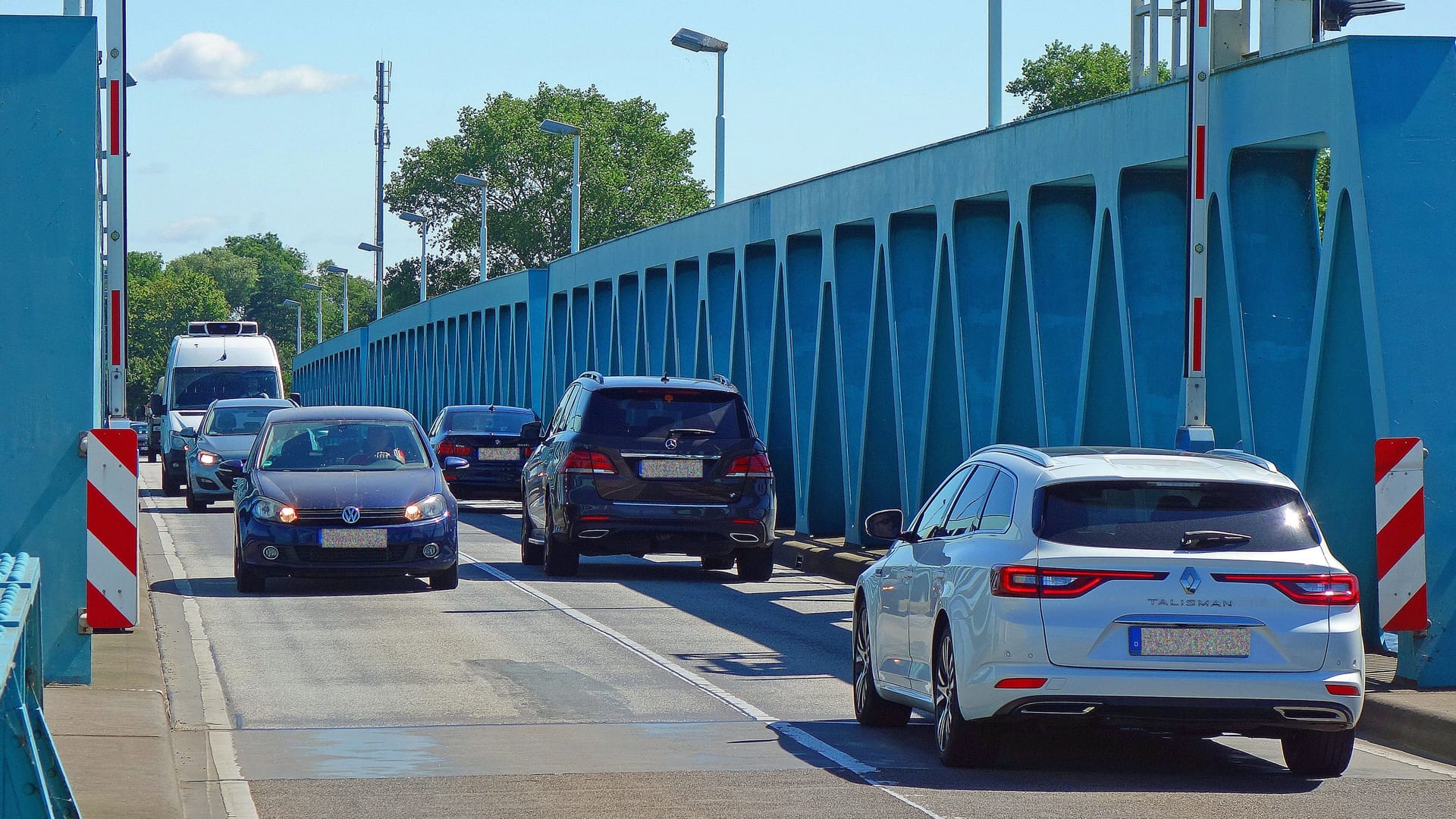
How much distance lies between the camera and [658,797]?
25.8ft

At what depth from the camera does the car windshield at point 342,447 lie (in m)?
16.9

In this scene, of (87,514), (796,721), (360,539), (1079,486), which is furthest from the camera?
(360,539)

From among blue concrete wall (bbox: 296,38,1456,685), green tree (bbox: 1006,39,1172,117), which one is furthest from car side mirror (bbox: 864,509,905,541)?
green tree (bbox: 1006,39,1172,117)

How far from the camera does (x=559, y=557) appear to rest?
18188mm

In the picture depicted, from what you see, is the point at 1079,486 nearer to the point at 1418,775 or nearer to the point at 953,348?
the point at 1418,775

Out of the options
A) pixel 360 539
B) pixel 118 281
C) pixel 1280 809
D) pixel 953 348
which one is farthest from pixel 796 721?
pixel 953 348

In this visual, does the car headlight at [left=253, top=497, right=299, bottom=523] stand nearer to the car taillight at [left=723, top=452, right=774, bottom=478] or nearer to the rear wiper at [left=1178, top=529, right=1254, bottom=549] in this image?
the car taillight at [left=723, top=452, right=774, bottom=478]

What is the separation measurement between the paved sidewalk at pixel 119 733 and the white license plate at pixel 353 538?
3.95 meters

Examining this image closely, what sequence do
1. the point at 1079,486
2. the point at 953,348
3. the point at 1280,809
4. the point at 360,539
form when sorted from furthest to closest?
the point at 953,348 < the point at 360,539 < the point at 1079,486 < the point at 1280,809

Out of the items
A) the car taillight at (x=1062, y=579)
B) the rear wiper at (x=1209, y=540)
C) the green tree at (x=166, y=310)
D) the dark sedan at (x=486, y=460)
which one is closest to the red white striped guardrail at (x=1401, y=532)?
the rear wiper at (x=1209, y=540)

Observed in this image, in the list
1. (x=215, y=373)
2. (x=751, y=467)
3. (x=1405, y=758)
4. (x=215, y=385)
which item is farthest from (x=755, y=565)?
(x=215, y=373)

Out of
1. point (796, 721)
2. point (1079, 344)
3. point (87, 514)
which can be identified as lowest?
point (796, 721)

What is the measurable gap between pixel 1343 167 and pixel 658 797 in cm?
562

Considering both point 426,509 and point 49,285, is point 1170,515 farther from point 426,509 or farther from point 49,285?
point 426,509
